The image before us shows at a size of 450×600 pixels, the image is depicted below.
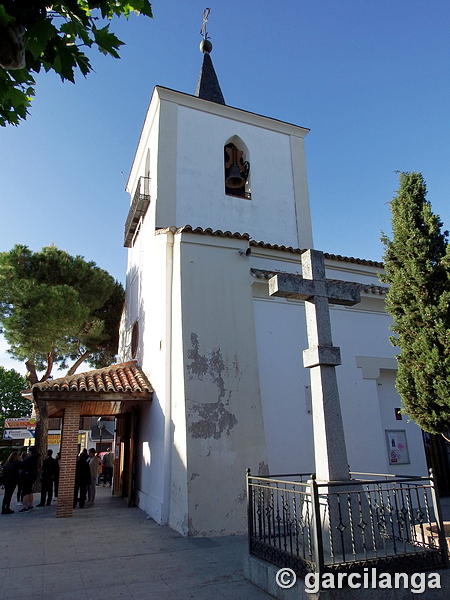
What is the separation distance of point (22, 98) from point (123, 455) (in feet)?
38.9

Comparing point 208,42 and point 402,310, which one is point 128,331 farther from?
point 208,42

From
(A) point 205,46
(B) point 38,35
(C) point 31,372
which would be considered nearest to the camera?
(B) point 38,35

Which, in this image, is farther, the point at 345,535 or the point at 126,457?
the point at 126,457

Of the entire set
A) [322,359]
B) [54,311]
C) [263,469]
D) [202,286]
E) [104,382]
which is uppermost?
[54,311]

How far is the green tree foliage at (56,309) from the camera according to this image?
15.6 meters

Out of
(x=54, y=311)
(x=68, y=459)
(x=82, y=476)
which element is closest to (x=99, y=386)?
(x=68, y=459)

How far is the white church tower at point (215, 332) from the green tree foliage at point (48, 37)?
572 centimetres

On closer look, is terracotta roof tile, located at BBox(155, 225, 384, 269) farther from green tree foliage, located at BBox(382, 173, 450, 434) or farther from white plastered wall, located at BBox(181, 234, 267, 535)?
green tree foliage, located at BBox(382, 173, 450, 434)

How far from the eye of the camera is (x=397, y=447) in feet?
32.7

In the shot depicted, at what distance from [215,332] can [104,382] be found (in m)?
3.22

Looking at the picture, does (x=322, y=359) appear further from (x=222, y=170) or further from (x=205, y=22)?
(x=205, y=22)

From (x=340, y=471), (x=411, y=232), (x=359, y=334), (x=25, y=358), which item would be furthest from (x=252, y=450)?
(x=25, y=358)

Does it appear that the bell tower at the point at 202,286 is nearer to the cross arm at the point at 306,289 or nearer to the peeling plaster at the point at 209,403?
the peeling plaster at the point at 209,403

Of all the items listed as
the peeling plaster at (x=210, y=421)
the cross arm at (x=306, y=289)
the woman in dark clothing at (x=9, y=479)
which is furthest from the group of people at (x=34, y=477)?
the cross arm at (x=306, y=289)
